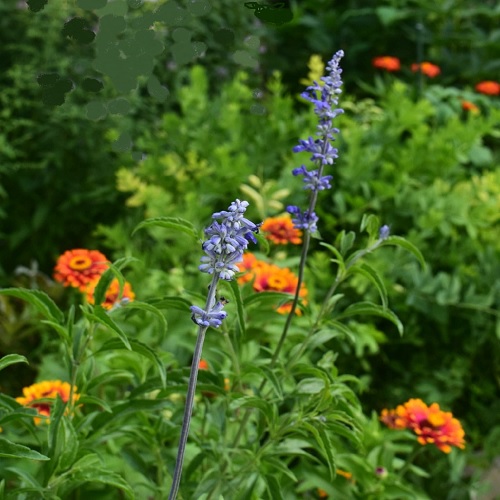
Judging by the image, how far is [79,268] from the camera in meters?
1.70

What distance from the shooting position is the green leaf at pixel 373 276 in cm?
127

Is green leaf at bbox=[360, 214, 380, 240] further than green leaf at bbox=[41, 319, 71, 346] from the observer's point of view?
Yes

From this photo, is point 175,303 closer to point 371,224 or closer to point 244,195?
point 371,224

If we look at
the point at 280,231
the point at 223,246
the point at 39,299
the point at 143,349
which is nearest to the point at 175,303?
the point at 143,349

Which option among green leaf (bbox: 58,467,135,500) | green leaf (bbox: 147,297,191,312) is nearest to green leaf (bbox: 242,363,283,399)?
green leaf (bbox: 147,297,191,312)

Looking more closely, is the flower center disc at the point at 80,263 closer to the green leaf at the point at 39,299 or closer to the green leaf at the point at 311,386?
the green leaf at the point at 39,299

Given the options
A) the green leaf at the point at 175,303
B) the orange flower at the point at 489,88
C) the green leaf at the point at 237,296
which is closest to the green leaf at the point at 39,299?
the green leaf at the point at 175,303

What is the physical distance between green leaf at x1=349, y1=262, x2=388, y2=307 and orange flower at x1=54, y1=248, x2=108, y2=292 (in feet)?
1.91

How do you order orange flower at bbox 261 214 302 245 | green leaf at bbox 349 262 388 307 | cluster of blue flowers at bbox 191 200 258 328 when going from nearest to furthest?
cluster of blue flowers at bbox 191 200 258 328
green leaf at bbox 349 262 388 307
orange flower at bbox 261 214 302 245

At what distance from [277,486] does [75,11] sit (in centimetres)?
226

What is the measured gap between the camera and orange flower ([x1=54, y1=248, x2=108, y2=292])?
1.69 m

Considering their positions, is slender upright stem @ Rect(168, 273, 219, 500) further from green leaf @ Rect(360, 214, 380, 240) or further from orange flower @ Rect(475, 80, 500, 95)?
orange flower @ Rect(475, 80, 500, 95)

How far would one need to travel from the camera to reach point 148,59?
2.06m

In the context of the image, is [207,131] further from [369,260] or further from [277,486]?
[277,486]
